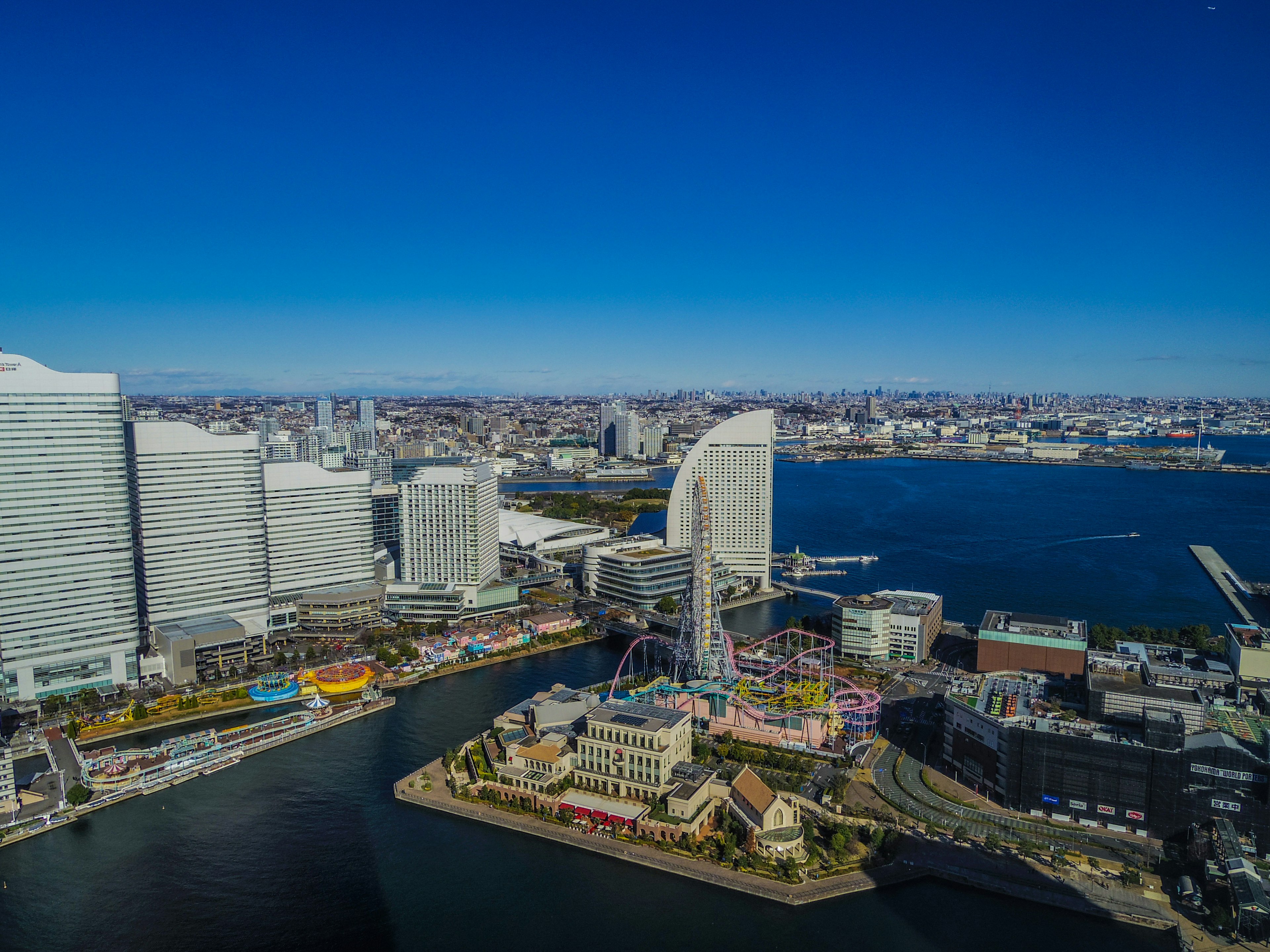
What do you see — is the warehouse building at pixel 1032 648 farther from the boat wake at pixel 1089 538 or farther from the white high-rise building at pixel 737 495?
the boat wake at pixel 1089 538

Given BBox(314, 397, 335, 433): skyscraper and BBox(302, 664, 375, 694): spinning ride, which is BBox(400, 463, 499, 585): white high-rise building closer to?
BBox(302, 664, 375, 694): spinning ride

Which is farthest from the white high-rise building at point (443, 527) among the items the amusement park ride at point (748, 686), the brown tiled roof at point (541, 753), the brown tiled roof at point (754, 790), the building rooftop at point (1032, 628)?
the building rooftop at point (1032, 628)

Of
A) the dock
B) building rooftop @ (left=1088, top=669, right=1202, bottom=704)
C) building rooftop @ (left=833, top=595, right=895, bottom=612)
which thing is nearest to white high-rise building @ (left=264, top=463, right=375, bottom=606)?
building rooftop @ (left=833, top=595, right=895, bottom=612)

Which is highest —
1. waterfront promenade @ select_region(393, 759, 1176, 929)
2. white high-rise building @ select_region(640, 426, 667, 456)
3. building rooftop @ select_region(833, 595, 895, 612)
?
white high-rise building @ select_region(640, 426, 667, 456)

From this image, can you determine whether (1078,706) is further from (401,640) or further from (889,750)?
(401,640)

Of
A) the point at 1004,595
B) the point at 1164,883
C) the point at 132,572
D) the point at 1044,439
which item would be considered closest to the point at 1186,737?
the point at 1164,883

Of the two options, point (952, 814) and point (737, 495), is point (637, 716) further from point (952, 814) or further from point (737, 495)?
point (737, 495)

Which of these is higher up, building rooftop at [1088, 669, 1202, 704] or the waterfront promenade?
building rooftop at [1088, 669, 1202, 704]
